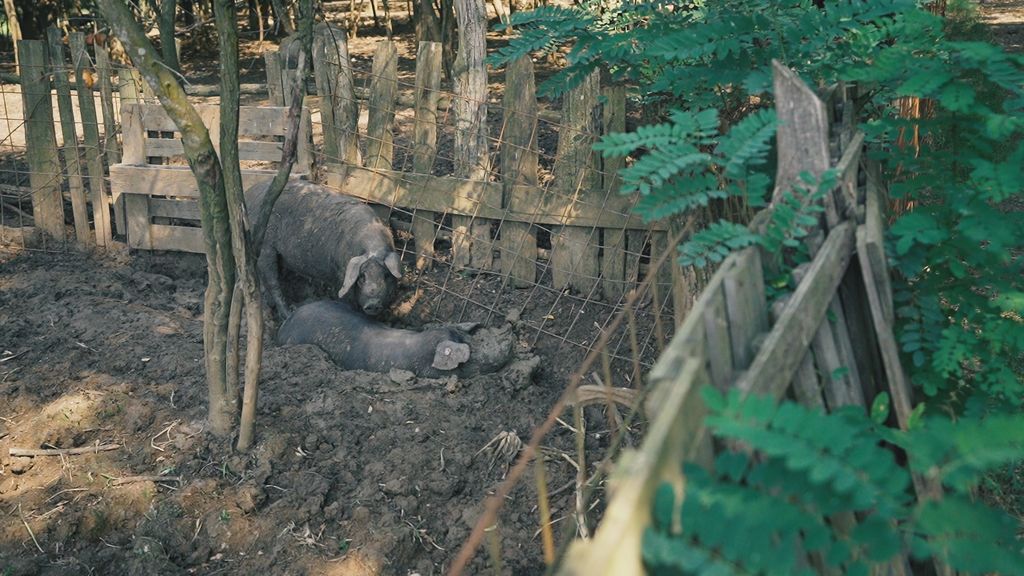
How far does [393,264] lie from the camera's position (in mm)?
6680

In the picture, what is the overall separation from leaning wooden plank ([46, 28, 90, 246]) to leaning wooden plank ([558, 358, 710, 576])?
22.2 ft

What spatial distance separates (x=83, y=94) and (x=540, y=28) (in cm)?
435

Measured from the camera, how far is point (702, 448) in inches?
74.7

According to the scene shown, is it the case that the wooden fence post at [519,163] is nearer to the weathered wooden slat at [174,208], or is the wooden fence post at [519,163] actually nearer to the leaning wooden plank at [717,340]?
the weathered wooden slat at [174,208]

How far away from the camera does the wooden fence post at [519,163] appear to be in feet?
20.4

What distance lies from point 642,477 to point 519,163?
4.93m

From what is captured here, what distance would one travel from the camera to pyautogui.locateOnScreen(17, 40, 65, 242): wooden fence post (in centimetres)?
740

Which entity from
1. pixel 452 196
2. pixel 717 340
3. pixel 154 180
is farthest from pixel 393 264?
pixel 717 340

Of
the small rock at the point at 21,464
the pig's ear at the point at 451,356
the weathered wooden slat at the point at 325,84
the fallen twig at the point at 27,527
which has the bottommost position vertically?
the fallen twig at the point at 27,527

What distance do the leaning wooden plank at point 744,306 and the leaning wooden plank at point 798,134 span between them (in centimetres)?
56

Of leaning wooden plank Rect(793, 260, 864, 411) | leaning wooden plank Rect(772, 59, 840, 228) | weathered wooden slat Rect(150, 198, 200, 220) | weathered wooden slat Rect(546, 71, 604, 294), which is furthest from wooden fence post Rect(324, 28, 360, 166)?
leaning wooden plank Rect(793, 260, 864, 411)

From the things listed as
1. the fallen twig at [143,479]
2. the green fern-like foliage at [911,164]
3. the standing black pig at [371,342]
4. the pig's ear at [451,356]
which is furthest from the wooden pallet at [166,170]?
the green fern-like foliage at [911,164]

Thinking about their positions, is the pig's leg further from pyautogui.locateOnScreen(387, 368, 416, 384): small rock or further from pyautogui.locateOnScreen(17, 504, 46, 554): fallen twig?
pyautogui.locateOnScreen(17, 504, 46, 554): fallen twig

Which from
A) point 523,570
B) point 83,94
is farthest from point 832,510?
point 83,94
